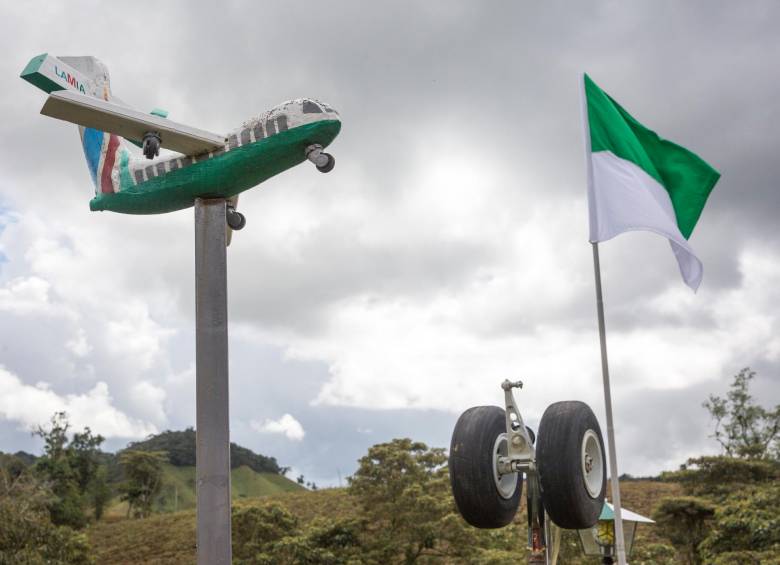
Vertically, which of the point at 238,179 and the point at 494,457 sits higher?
the point at 238,179

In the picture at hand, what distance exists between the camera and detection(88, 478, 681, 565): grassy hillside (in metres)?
23.9

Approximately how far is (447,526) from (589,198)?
10253 millimetres

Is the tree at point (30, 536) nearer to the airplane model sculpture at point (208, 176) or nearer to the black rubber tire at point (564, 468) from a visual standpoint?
the airplane model sculpture at point (208, 176)

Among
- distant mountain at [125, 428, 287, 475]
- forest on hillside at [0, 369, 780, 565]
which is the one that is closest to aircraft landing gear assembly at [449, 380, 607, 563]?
forest on hillside at [0, 369, 780, 565]

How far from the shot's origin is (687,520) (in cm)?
1808

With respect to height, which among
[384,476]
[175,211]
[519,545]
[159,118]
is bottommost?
[519,545]

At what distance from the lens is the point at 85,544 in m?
18.2

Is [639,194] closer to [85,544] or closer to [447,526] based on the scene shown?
[447,526]

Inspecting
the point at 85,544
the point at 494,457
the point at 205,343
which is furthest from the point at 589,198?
the point at 85,544

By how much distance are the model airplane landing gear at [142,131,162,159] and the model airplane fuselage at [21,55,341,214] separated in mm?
22

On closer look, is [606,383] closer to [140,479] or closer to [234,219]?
[234,219]

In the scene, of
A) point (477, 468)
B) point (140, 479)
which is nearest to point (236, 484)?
point (140, 479)

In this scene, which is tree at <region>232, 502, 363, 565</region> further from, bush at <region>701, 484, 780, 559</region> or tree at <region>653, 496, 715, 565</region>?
bush at <region>701, 484, 780, 559</region>

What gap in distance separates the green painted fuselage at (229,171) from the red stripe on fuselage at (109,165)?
0.80 feet
